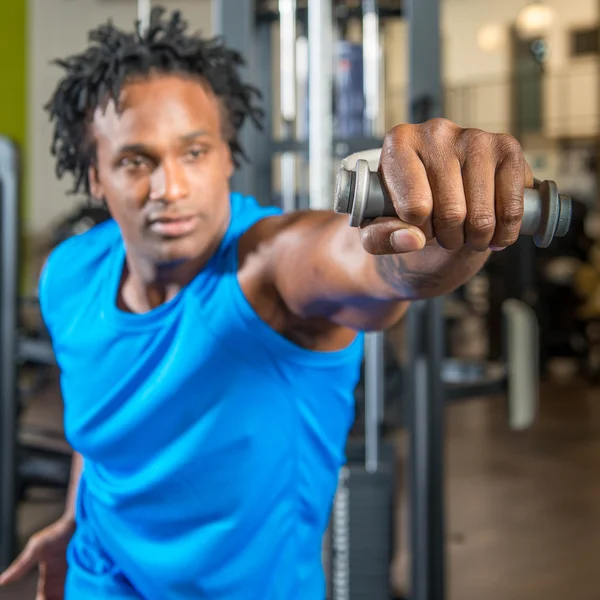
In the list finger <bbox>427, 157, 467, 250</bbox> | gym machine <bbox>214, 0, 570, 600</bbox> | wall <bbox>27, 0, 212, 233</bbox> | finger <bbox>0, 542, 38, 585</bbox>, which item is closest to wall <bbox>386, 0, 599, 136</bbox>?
wall <bbox>27, 0, 212, 233</bbox>

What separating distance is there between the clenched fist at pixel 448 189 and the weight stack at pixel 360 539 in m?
0.82

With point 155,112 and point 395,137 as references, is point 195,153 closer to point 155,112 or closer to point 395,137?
point 155,112

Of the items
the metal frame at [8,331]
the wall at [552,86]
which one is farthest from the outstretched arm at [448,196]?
the wall at [552,86]

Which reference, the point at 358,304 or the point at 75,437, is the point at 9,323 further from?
the point at 358,304

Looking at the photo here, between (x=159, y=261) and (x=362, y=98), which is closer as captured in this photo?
(x=159, y=261)

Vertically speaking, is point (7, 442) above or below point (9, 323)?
below

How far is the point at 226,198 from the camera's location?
817 millimetres

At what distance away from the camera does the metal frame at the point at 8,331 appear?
1582 mm

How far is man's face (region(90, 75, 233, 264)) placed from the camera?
758mm

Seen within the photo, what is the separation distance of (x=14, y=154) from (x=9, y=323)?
0.33 metres

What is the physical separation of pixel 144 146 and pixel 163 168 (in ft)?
0.09

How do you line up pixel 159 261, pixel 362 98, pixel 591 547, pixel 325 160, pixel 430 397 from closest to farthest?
pixel 159 261, pixel 325 160, pixel 430 397, pixel 362 98, pixel 591 547

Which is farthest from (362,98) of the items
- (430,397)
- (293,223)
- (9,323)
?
(293,223)

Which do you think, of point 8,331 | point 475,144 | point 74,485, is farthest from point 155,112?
point 8,331
